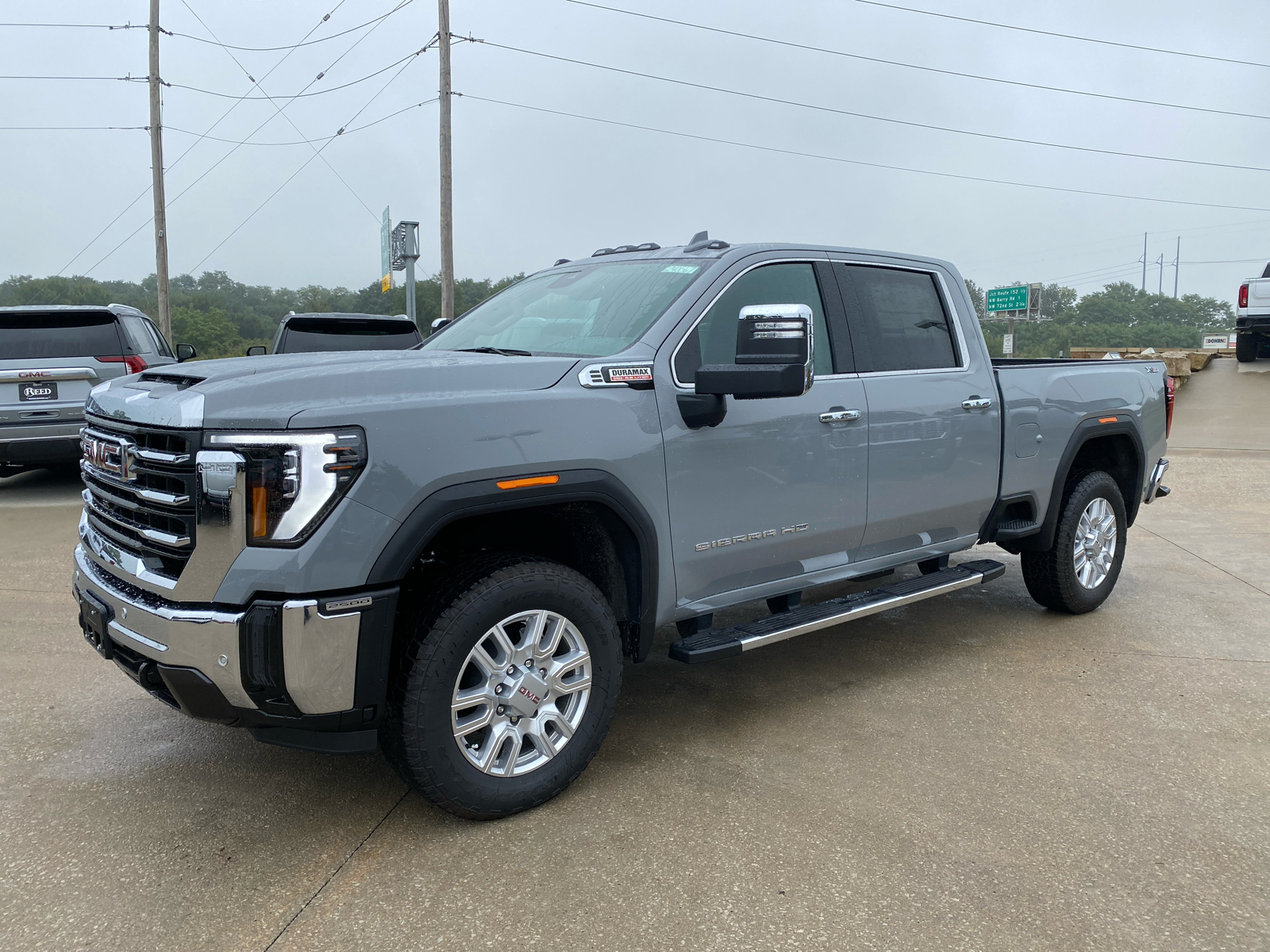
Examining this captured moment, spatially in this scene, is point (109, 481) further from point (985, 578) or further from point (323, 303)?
point (323, 303)

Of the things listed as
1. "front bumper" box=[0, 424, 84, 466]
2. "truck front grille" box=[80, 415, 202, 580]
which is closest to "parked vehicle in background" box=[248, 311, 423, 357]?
"front bumper" box=[0, 424, 84, 466]

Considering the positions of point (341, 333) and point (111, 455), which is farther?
point (341, 333)

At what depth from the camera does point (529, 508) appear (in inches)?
127

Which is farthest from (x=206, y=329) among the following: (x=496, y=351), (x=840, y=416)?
(x=840, y=416)

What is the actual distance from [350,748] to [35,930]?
90 cm

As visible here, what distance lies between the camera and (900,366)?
14.7 ft

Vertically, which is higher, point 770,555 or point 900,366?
point 900,366

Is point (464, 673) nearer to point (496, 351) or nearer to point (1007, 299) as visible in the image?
point (496, 351)

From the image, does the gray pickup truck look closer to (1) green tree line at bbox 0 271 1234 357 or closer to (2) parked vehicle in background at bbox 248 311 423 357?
(1) green tree line at bbox 0 271 1234 357

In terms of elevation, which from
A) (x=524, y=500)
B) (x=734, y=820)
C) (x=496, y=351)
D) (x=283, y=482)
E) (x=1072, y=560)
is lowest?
(x=734, y=820)

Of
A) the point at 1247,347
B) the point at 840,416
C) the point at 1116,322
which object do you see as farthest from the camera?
the point at 1116,322

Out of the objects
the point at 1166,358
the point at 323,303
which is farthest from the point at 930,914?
the point at 323,303

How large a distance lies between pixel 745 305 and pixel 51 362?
7.89 m

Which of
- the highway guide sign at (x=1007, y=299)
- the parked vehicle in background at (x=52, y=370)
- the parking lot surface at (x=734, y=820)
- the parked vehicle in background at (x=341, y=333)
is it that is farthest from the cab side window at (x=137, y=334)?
the highway guide sign at (x=1007, y=299)
